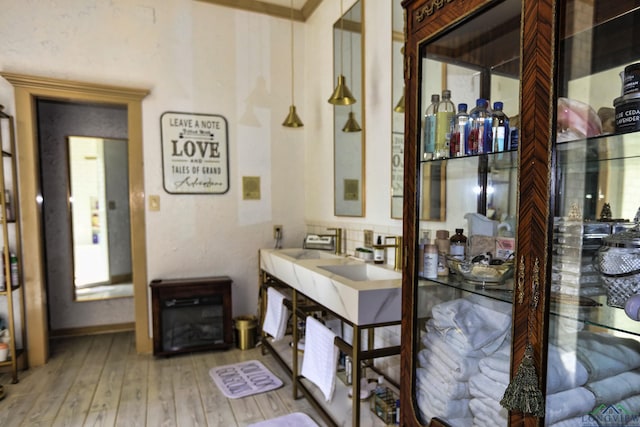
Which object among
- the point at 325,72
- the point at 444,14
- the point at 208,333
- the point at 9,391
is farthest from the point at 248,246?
the point at 444,14

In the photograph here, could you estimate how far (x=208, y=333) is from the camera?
10.7ft

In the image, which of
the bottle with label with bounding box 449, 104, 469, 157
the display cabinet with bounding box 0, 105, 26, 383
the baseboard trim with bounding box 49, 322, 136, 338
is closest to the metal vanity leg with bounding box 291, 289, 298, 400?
the bottle with label with bounding box 449, 104, 469, 157

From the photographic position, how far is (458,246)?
56.0 inches

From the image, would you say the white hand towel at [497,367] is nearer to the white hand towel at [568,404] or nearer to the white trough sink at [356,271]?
the white hand towel at [568,404]

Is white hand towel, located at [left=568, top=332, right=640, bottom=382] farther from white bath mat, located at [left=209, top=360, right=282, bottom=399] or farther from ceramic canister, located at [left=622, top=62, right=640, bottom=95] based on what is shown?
white bath mat, located at [left=209, top=360, right=282, bottom=399]

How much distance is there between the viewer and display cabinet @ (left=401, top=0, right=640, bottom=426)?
0.90 meters

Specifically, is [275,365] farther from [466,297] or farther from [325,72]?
[325,72]

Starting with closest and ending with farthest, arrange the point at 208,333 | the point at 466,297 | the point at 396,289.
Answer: the point at 466,297 < the point at 396,289 < the point at 208,333

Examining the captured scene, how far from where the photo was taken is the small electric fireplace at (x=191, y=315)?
3104mm

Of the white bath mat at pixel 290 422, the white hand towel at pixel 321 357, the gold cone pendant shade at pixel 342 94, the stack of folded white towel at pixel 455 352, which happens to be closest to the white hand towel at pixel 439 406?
the stack of folded white towel at pixel 455 352

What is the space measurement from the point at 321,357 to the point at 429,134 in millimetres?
1309

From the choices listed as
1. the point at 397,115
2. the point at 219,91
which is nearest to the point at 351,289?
the point at 397,115

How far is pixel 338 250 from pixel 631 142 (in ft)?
7.19

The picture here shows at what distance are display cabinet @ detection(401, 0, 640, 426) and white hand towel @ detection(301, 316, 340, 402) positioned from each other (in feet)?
2.26
